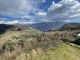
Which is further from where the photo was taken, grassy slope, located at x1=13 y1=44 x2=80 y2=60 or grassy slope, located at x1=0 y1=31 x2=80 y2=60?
grassy slope, located at x1=13 y1=44 x2=80 y2=60

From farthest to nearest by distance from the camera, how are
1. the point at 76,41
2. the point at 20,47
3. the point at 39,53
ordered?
1. the point at 76,41
2. the point at 20,47
3. the point at 39,53

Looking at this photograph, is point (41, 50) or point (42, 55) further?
point (41, 50)

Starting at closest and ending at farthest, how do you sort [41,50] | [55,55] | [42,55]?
[42,55] → [55,55] → [41,50]

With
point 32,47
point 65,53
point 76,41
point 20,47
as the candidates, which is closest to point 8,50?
point 20,47

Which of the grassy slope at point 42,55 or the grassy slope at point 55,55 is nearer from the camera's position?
the grassy slope at point 42,55

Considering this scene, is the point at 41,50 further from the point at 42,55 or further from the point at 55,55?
the point at 55,55

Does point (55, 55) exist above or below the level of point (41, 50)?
below

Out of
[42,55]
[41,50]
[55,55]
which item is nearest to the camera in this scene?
[42,55]

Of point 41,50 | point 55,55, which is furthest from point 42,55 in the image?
point 55,55

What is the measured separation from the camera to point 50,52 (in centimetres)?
1474

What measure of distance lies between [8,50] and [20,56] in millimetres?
1817

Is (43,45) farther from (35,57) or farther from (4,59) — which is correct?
(4,59)

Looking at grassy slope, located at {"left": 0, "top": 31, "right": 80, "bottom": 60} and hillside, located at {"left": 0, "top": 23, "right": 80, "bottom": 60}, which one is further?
hillside, located at {"left": 0, "top": 23, "right": 80, "bottom": 60}

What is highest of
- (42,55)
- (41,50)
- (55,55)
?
(41,50)
